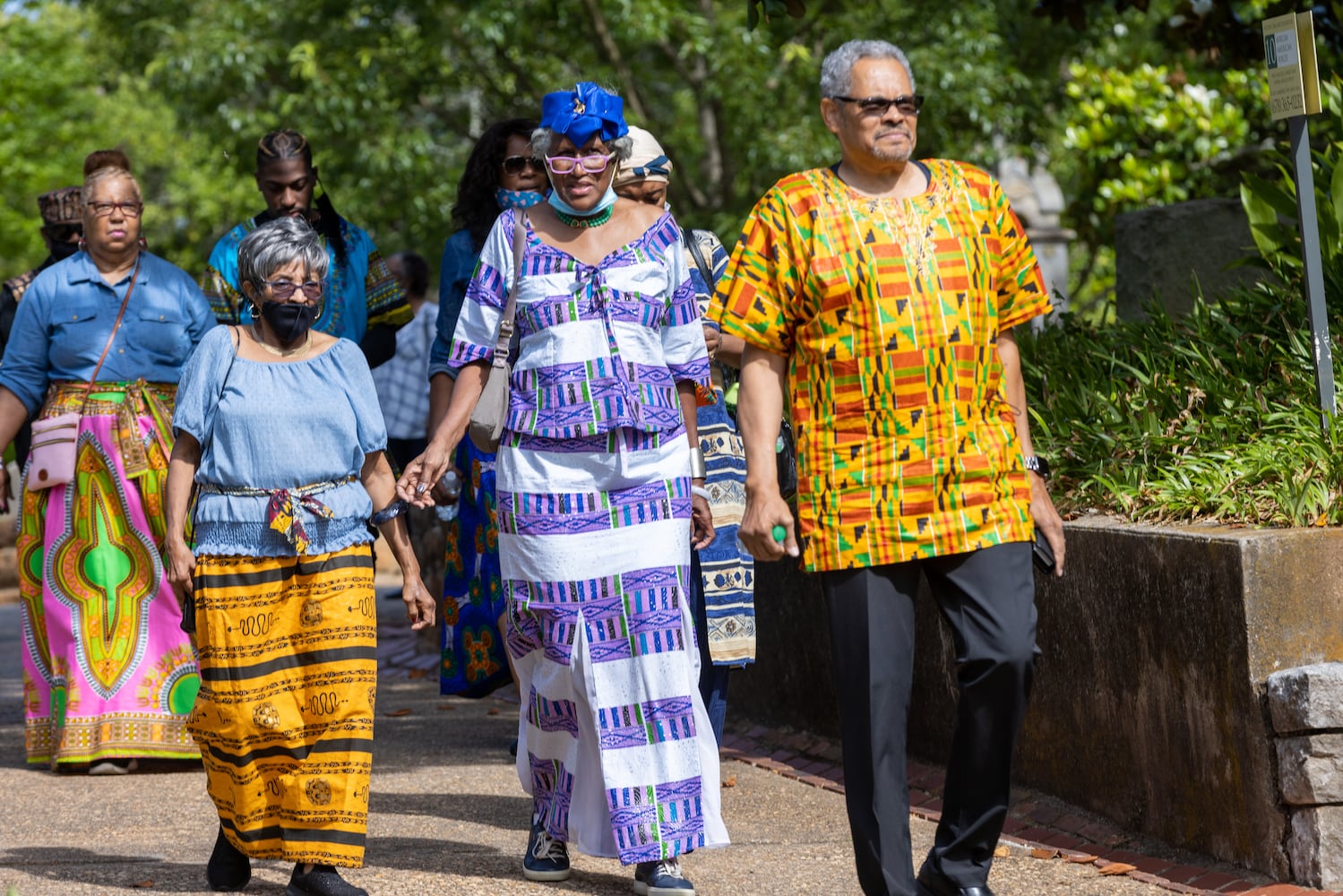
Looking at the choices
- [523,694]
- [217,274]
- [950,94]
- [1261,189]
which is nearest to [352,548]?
[523,694]

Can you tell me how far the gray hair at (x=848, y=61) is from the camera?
4.28 meters

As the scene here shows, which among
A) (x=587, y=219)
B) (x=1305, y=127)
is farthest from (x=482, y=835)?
(x=1305, y=127)

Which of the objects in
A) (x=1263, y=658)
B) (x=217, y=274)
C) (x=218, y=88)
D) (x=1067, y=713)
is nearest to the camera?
(x=1263, y=658)

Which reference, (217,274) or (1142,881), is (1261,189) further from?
(217,274)

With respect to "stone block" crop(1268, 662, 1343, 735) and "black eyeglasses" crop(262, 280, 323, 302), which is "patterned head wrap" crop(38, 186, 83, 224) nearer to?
"black eyeglasses" crop(262, 280, 323, 302)

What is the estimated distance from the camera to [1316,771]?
15.3ft

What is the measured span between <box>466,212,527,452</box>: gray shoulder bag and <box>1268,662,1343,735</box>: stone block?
212 cm

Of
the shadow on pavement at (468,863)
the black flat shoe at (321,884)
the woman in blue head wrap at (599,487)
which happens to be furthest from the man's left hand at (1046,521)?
the black flat shoe at (321,884)

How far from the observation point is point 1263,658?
4.82 m

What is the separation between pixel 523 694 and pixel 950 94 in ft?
34.9

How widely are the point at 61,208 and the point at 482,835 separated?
13.3 feet

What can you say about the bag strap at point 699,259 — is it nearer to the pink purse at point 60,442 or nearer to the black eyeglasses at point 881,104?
the black eyeglasses at point 881,104

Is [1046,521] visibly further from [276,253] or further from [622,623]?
[276,253]

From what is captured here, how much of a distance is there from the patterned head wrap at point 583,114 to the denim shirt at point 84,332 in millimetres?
2950
